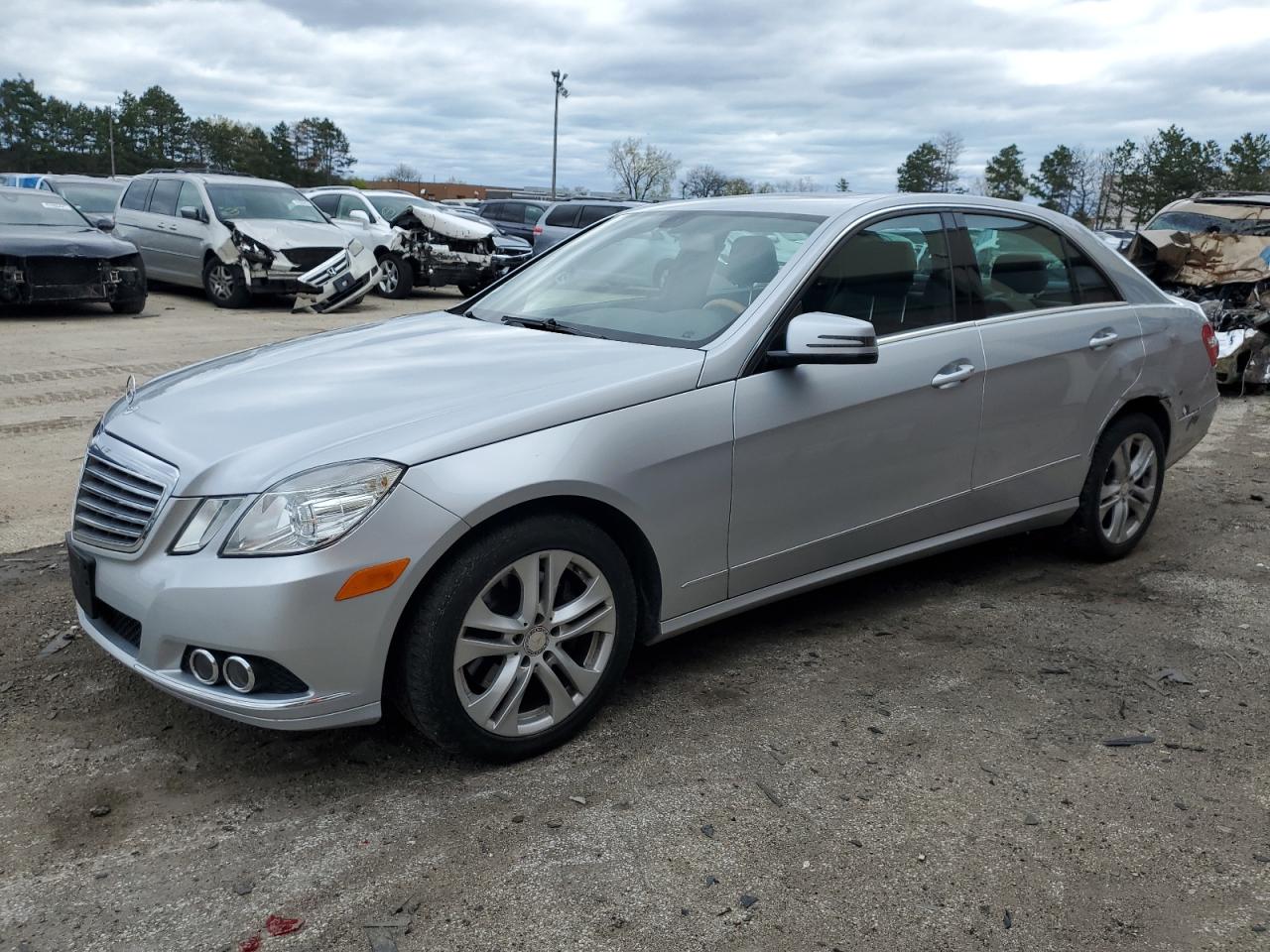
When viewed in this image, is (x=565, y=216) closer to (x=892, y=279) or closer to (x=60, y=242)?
(x=60, y=242)

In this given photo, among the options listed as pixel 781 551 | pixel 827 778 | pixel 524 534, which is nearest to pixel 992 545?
pixel 781 551

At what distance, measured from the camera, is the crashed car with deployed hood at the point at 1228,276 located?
406 inches

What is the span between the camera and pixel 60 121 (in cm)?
8469

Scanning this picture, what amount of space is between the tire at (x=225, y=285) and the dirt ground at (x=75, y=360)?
0.20 meters

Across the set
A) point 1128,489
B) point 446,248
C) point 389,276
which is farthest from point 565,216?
point 1128,489

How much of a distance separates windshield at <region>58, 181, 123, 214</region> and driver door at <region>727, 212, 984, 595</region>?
17.4 meters

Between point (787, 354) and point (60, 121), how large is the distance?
96.0 metres

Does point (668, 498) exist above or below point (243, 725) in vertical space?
above

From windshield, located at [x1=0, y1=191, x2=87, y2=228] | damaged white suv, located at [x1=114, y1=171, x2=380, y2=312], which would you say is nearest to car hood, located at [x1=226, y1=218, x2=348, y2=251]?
damaged white suv, located at [x1=114, y1=171, x2=380, y2=312]

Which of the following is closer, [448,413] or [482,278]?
[448,413]

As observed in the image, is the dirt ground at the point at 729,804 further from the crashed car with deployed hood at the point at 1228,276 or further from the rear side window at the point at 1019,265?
the crashed car with deployed hood at the point at 1228,276

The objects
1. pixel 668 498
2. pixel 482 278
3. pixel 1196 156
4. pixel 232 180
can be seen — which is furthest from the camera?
pixel 1196 156

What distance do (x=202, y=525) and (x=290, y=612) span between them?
1.21 feet

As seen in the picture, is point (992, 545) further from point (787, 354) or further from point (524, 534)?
point (524, 534)
